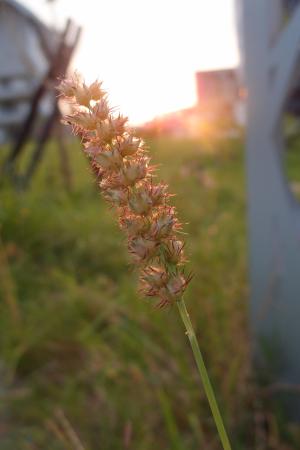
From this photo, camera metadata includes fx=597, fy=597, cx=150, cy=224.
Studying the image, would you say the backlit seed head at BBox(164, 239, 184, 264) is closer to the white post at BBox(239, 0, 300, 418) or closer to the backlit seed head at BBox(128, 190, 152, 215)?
the backlit seed head at BBox(128, 190, 152, 215)

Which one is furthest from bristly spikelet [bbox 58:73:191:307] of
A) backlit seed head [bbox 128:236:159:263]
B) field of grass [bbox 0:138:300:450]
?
field of grass [bbox 0:138:300:450]

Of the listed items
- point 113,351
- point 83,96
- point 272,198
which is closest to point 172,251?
point 83,96

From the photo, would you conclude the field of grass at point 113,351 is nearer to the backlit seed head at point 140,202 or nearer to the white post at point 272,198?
the white post at point 272,198

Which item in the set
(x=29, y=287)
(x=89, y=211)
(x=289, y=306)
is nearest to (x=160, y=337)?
(x=289, y=306)

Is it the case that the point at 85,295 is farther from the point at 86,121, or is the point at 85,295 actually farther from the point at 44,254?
the point at 86,121

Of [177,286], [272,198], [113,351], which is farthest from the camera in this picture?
[113,351]

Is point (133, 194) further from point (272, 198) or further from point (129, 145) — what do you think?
point (272, 198)

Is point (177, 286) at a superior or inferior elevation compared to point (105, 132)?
inferior
